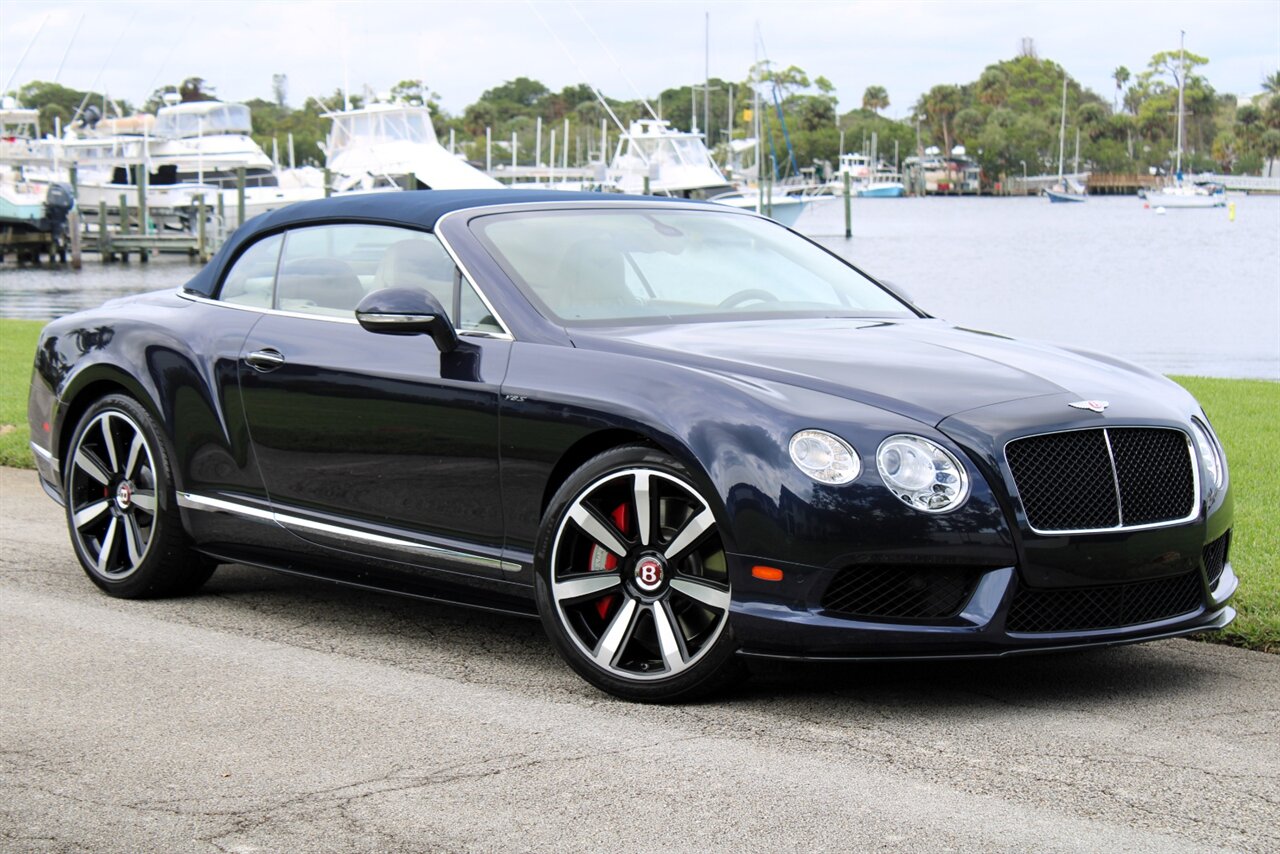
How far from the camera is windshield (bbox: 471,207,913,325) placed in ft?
18.2

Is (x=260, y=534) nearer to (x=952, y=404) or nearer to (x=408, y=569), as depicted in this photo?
(x=408, y=569)

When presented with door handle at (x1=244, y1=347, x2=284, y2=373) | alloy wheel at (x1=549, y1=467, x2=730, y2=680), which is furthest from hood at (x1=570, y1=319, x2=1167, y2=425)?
door handle at (x1=244, y1=347, x2=284, y2=373)

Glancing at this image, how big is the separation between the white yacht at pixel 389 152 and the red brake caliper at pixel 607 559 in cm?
5123

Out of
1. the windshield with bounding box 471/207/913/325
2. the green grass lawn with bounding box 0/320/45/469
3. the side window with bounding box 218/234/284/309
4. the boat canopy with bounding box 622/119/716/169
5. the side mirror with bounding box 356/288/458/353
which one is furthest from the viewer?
the boat canopy with bounding box 622/119/716/169

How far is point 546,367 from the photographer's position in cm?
514

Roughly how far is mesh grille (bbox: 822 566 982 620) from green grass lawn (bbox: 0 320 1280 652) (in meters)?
1.63

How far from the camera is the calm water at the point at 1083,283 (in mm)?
27281

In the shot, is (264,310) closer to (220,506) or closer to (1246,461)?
(220,506)

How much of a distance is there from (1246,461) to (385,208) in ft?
17.5

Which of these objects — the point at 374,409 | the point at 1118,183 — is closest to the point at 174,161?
the point at 374,409

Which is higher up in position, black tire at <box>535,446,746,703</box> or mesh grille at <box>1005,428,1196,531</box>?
mesh grille at <box>1005,428,1196,531</box>

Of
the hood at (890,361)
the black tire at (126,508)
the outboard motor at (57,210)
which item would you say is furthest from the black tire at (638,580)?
the outboard motor at (57,210)

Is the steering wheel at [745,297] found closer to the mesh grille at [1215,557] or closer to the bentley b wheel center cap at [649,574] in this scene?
the bentley b wheel center cap at [649,574]

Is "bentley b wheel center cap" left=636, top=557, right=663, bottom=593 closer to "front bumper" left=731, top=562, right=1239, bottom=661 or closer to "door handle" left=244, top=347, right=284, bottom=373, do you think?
"front bumper" left=731, top=562, right=1239, bottom=661
